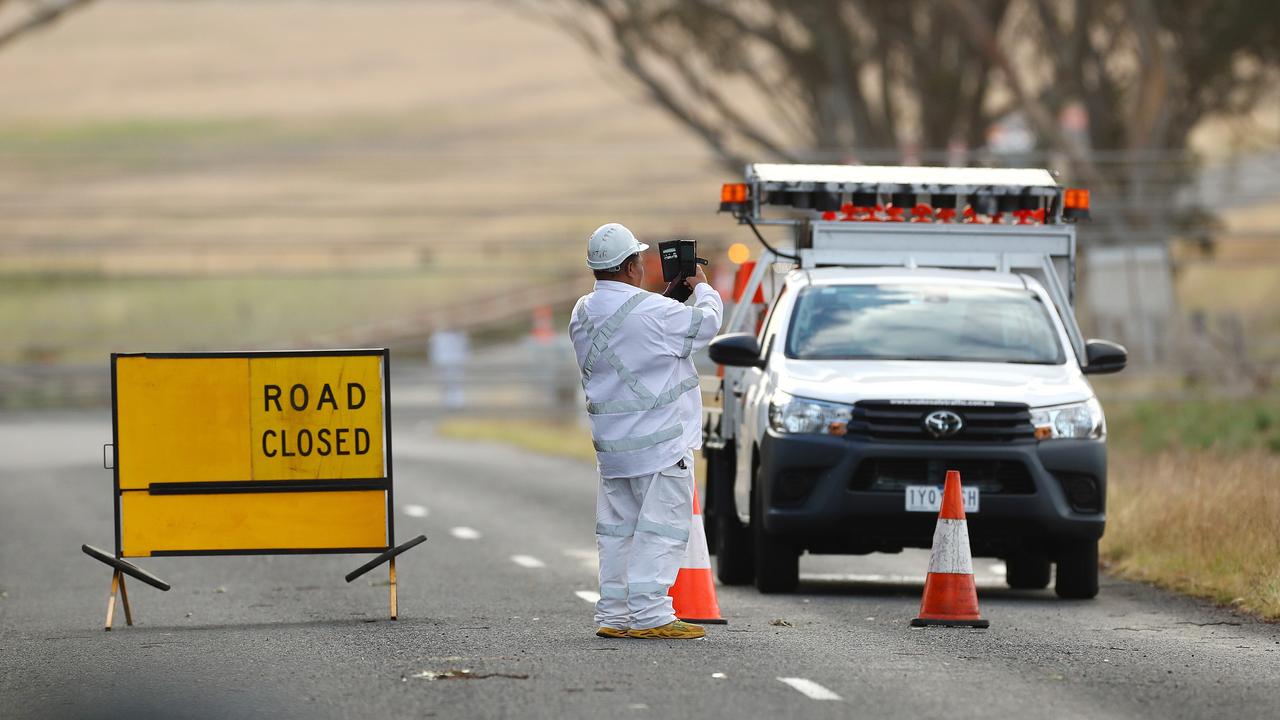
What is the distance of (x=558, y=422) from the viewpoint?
37.6 meters

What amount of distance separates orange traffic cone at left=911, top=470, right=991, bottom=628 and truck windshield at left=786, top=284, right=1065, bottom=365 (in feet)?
8.13

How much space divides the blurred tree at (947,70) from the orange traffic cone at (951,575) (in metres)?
24.9

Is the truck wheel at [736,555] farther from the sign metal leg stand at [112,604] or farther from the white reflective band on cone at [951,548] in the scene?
the sign metal leg stand at [112,604]

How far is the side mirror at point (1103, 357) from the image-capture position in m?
14.3

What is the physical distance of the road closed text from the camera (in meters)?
12.6

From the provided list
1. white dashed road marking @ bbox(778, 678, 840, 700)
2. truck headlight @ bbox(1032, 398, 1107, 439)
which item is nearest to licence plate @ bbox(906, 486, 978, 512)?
truck headlight @ bbox(1032, 398, 1107, 439)

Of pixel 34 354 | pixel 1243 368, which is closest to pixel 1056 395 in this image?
pixel 1243 368

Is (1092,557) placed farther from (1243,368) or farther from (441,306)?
(441,306)

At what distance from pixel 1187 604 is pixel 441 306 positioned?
4654 cm

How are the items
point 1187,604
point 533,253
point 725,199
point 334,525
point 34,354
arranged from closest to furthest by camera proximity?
point 334,525 → point 1187,604 → point 725,199 → point 34,354 → point 533,253

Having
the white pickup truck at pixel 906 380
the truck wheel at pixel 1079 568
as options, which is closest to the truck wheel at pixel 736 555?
the white pickup truck at pixel 906 380

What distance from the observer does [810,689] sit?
31.9 feet

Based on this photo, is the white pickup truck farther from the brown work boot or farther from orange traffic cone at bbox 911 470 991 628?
the brown work boot

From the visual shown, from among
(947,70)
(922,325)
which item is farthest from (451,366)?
(922,325)
